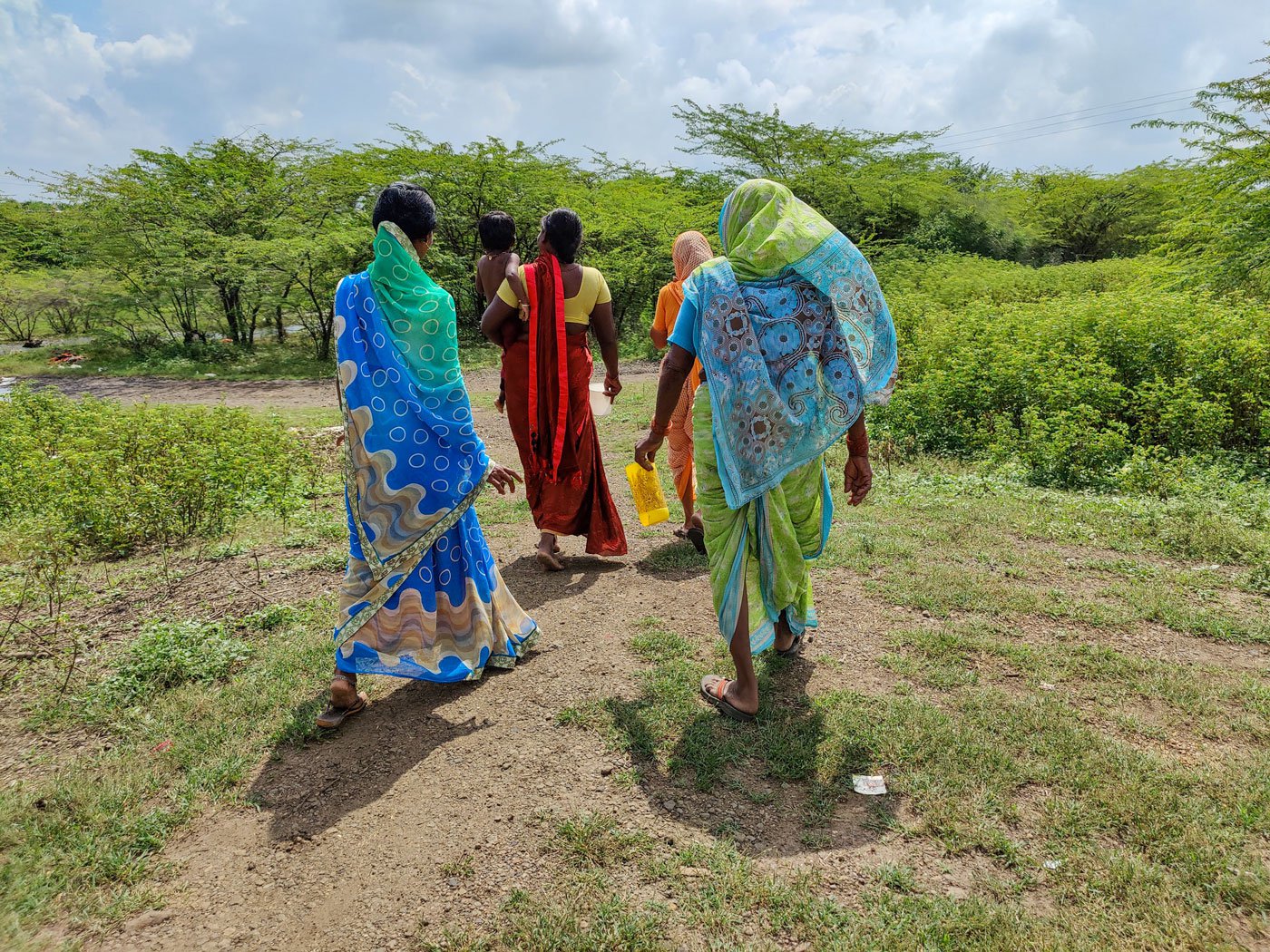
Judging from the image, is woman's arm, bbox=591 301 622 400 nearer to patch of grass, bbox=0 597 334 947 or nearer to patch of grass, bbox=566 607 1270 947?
patch of grass, bbox=566 607 1270 947

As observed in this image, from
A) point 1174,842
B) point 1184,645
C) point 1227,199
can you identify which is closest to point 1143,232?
point 1227,199

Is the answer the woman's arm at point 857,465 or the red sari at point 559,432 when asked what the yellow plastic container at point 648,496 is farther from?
the woman's arm at point 857,465

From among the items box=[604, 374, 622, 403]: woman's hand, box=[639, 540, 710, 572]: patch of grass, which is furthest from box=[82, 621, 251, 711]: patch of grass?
box=[604, 374, 622, 403]: woman's hand

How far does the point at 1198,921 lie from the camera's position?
1.95m

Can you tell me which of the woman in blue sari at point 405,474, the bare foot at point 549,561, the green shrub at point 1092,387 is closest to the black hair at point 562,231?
the woman in blue sari at point 405,474

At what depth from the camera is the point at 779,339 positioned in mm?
2750

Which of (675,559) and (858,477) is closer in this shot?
(858,477)

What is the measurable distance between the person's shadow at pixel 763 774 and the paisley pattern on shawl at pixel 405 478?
32.9 inches

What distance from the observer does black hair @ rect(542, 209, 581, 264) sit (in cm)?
422

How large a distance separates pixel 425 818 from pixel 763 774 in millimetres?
1196

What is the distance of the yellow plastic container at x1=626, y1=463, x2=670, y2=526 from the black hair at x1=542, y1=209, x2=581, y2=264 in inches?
53.2

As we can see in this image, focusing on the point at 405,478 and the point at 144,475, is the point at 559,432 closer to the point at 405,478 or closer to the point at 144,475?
the point at 405,478

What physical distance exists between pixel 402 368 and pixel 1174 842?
3.05 meters

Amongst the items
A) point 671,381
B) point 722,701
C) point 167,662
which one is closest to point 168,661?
point 167,662
